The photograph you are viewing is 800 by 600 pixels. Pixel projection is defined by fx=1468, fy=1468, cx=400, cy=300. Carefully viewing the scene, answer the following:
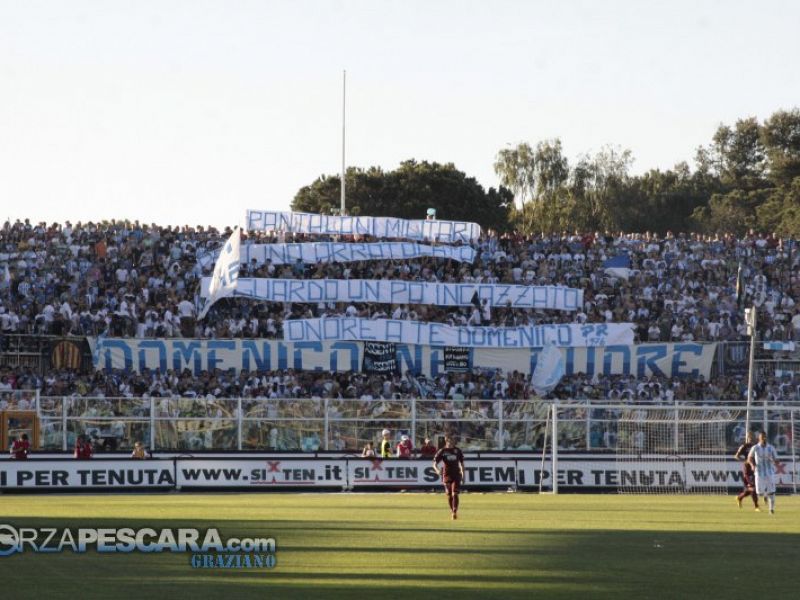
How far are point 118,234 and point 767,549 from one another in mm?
35095

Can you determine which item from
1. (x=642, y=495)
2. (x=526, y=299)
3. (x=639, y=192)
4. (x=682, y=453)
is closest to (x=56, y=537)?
(x=642, y=495)

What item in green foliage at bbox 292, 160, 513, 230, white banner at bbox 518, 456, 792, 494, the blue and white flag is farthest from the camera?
green foliage at bbox 292, 160, 513, 230

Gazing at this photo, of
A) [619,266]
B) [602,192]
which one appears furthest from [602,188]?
[619,266]

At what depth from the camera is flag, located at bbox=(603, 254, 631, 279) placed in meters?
55.7

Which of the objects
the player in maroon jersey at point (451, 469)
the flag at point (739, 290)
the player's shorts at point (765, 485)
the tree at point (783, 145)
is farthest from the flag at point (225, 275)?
the tree at point (783, 145)

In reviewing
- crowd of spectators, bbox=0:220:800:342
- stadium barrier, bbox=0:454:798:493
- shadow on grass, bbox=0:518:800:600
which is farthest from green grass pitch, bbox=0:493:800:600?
crowd of spectators, bbox=0:220:800:342

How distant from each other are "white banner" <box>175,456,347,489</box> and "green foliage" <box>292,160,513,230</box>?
62.6m

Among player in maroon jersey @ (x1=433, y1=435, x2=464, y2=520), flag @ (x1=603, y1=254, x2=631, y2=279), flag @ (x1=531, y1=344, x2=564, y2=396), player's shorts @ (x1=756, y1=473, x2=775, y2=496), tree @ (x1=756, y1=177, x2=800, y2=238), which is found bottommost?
player's shorts @ (x1=756, y1=473, x2=775, y2=496)

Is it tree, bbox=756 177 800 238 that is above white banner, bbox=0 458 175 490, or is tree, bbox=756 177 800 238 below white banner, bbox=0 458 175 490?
above

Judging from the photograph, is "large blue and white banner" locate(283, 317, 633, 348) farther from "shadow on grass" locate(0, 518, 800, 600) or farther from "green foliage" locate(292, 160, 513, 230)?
"green foliage" locate(292, 160, 513, 230)

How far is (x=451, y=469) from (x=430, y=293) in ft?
83.7

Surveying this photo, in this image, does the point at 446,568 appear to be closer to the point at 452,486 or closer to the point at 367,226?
the point at 452,486

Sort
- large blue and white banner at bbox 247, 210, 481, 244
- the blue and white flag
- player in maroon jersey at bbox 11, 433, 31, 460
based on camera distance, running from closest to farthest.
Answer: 1. player in maroon jersey at bbox 11, 433, 31, 460
2. the blue and white flag
3. large blue and white banner at bbox 247, 210, 481, 244

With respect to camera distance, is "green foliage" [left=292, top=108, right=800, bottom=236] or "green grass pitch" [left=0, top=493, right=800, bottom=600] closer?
"green grass pitch" [left=0, top=493, right=800, bottom=600]
